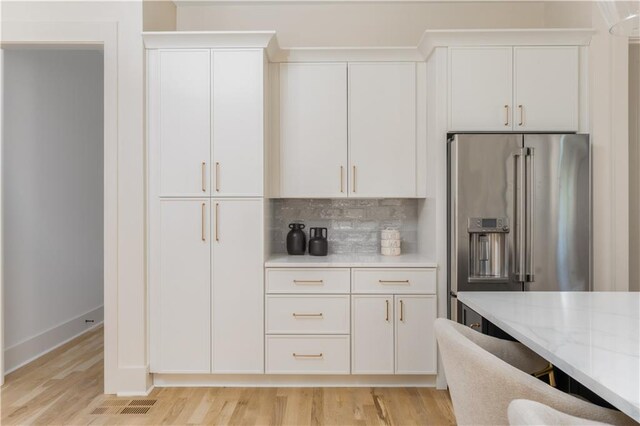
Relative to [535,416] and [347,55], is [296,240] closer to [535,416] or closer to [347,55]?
[347,55]

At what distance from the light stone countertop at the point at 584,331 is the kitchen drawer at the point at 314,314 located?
48.9 inches

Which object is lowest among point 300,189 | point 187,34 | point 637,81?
point 300,189

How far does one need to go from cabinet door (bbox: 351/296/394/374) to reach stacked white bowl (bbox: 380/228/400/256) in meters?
0.46

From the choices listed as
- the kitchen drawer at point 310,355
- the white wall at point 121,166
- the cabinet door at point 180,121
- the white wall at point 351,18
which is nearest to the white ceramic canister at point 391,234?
the kitchen drawer at point 310,355

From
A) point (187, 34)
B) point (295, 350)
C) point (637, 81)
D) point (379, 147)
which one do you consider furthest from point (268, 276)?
point (637, 81)

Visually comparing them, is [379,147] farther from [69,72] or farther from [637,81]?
[69,72]

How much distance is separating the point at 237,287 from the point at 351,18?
2.23 meters

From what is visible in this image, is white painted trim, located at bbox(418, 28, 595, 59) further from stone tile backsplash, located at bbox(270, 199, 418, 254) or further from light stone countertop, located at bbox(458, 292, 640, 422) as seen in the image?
light stone countertop, located at bbox(458, 292, 640, 422)

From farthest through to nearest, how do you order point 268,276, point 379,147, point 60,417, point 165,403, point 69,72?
point 69,72, point 379,147, point 268,276, point 165,403, point 60,417

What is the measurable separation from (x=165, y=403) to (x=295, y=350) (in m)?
0.83

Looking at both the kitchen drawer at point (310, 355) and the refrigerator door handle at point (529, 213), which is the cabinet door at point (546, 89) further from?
the kitchen drawer at point (310, 355)

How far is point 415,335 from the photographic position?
2932 mm

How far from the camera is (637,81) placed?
2986mm

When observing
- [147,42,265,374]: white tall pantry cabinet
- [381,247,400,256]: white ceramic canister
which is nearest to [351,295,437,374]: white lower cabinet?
[381,247,400,256]: white ceramic canister
